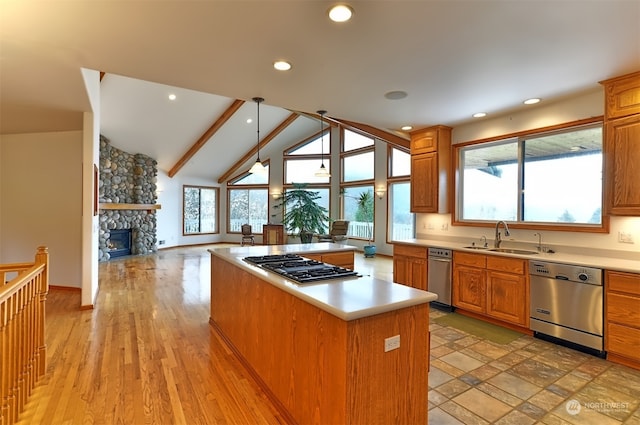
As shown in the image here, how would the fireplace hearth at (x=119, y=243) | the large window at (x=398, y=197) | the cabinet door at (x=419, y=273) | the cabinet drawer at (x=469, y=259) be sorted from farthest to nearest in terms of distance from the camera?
the large window at (x=398, y=197) < the fireplace hearth at (x=119, y=243) < the cabinet door at (x=419, y=273) < the cabinet drawer at (x=469, y=259)

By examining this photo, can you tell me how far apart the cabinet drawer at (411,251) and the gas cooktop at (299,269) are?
222cm

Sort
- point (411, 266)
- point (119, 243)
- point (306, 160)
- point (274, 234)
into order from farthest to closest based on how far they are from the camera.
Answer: point (306, 160), point (274, 234), point (119, 243), point (411, 266)

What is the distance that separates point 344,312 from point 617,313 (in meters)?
2.75

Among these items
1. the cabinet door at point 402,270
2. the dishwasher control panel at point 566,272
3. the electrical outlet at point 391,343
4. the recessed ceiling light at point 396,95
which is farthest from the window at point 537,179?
the electrical outlet at point 391,343

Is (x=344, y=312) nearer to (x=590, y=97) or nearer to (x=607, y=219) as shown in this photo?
(x=607, y=219)

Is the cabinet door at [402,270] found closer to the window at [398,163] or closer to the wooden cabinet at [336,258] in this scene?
the wooden cabinet at [336,258]

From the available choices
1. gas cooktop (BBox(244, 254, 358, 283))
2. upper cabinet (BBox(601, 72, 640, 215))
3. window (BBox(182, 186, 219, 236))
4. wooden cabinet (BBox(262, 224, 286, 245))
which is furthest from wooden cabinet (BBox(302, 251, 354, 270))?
window (BBox(182, 186, 219, 236))

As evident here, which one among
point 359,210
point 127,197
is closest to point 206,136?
point 127,197

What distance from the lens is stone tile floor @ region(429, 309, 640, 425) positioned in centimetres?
203

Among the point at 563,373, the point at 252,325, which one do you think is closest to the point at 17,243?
the point at 252,325

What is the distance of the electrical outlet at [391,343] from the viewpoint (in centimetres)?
162

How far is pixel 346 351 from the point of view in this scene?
1499 mm

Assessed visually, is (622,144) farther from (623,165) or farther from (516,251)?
(516,251)

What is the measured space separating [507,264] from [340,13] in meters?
3.02
